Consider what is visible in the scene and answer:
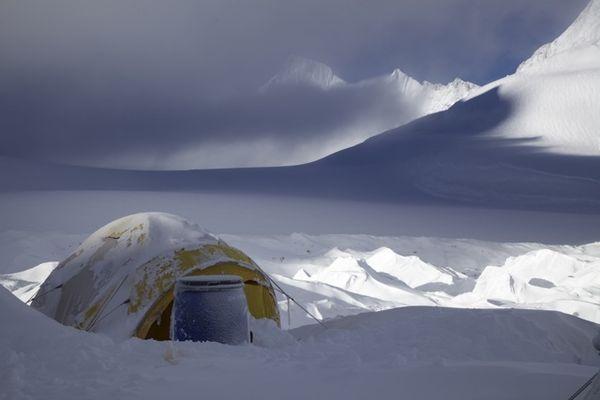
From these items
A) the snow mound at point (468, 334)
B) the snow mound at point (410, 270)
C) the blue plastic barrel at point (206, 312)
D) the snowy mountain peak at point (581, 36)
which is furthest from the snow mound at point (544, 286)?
the snowy mountain peak at point (581, 36)

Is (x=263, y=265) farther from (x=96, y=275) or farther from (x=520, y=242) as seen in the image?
(x=520, y=242)

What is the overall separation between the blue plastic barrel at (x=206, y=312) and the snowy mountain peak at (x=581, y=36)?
7509cm

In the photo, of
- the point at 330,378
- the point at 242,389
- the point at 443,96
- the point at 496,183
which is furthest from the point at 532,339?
the point at 443,96

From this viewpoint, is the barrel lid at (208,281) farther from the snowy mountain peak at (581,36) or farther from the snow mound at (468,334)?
the snowy mountain peak at (581,36)

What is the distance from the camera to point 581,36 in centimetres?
7975

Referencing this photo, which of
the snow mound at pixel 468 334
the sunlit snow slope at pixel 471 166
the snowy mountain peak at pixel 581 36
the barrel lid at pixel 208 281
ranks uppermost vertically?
the snowy mountain peak at pixel 581 36

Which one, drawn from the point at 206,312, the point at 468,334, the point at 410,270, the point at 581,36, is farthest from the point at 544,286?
the point at 581,36

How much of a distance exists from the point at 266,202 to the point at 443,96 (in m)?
100

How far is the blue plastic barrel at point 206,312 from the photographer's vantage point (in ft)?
14.6

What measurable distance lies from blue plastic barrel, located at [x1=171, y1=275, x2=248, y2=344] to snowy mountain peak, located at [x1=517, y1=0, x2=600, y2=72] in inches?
2956

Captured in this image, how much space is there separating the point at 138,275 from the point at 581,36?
89.7 metres

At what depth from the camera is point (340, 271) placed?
1449cm

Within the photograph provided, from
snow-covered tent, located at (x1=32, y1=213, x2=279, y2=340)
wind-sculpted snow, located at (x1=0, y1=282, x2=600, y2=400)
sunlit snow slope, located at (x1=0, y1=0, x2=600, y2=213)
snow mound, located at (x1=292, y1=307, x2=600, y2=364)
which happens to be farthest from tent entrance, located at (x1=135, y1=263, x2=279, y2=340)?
sunlit snow slope, located at (x1=0, y1=0, x2=600, y2=213)

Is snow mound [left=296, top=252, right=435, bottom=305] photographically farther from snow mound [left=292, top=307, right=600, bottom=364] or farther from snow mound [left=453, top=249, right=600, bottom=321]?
snow mound [left=292, top=307, right=600, bottom=364]
